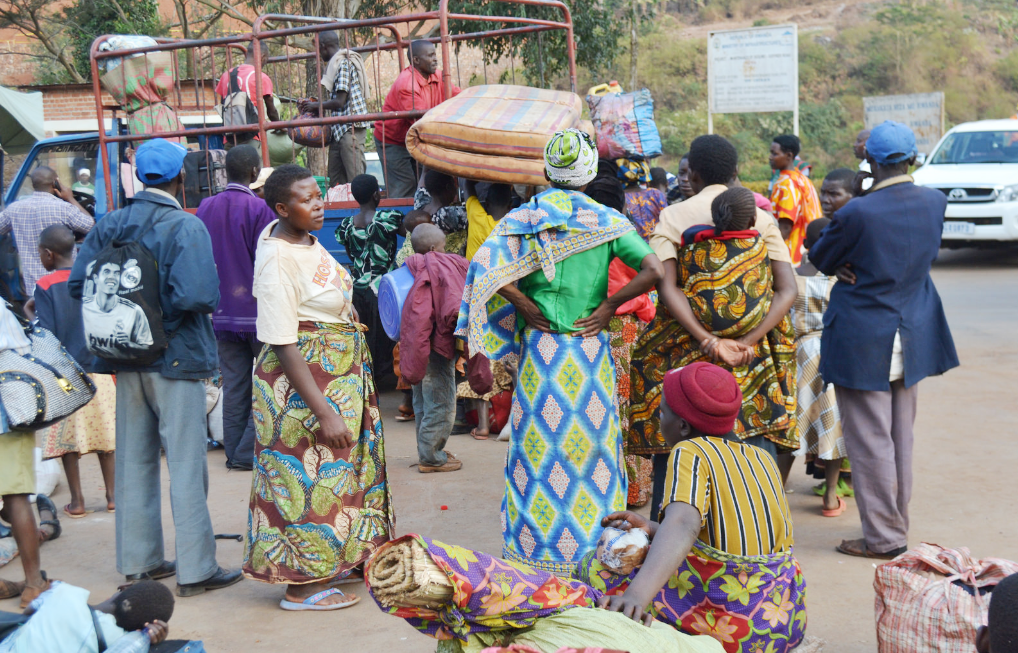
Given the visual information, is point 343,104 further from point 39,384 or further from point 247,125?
point 39,384

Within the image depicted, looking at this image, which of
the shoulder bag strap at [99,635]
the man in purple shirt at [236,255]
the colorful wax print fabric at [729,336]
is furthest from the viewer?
the man in purple shirt at [236,255]

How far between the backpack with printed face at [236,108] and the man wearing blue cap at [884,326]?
535 centimetres

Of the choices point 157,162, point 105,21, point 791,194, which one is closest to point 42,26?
point 105,21

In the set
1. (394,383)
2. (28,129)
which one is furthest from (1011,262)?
(28,129)

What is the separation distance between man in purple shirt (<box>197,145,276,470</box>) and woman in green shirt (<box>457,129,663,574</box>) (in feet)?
7.77

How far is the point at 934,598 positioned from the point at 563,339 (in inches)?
65.0

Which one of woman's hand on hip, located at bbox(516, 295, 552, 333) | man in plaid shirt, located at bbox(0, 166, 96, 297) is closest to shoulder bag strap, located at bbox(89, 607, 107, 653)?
woman's hand on hip, located at bbox(516, 295, 552, 333)

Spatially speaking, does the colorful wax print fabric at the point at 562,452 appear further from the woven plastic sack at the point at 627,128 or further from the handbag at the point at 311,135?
the handbag at the point at 311,135

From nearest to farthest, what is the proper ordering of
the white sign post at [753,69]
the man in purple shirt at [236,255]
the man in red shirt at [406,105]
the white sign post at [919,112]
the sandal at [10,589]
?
1. the sandal at [10,589]
2. the man in purple shirt at [236,255]
3. the man in red shirt at [406,105]
4. the white sign post at [753,69]
5. the white sign post at [919,112]

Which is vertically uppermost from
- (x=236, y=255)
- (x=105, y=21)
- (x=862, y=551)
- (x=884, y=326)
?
(x=105, y=21)

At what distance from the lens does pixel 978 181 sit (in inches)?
512

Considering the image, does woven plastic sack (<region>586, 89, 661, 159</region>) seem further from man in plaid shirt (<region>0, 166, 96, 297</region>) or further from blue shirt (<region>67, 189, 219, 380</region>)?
man in plaid shirt (<region>0, 166, 96, 297</region>)

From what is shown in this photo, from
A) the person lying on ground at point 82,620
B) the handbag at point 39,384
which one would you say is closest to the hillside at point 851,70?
the handbag at point 39,384

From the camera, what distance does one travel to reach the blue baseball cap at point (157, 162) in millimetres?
4082
